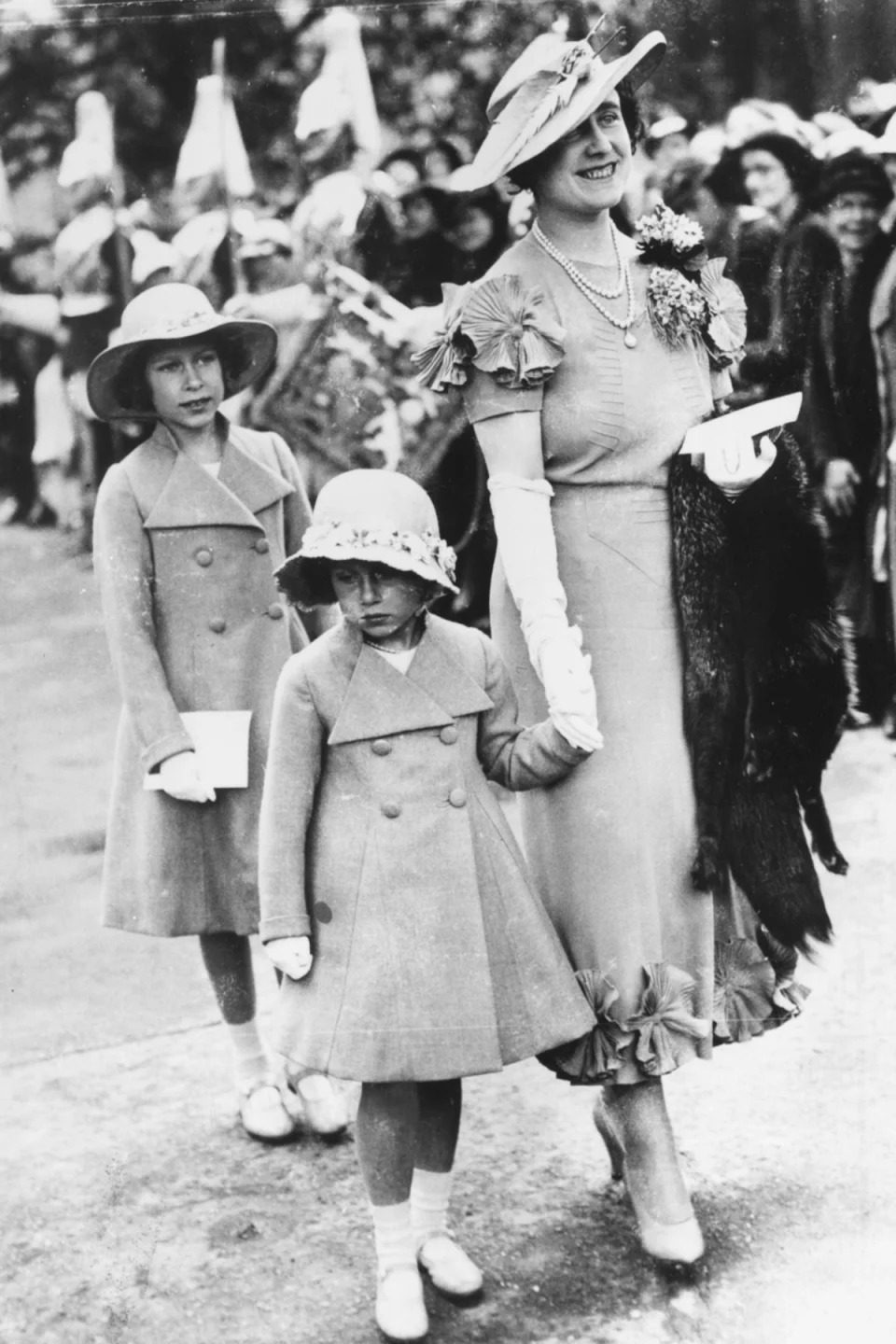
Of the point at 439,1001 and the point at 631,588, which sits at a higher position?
the point at 631,588

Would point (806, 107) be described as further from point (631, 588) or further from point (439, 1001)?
point (439, 1001)

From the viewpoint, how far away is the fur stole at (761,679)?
3.12m

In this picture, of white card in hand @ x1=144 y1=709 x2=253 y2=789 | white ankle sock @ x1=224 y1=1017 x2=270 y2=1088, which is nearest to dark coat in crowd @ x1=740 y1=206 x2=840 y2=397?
white card in hand @ x1=144 y1=709 x2=253 y2=789

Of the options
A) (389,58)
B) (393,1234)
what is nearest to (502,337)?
(393,1234)

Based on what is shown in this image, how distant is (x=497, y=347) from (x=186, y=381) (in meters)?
1.01

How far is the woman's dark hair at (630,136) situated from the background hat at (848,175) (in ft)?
9.51

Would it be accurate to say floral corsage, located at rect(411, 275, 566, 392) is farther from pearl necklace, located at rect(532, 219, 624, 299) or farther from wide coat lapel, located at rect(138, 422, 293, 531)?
wide coat lapel, located at rect(138, 422, 293, 531)

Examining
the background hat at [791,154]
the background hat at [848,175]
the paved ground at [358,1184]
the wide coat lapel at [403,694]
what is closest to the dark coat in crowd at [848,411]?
the background hat at [848,175]

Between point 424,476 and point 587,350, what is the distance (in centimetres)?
266

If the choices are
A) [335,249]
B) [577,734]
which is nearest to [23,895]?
[335,249]

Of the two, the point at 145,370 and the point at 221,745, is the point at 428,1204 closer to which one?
the point at 221,745

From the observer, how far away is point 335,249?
535 cm

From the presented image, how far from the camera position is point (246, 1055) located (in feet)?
13.1

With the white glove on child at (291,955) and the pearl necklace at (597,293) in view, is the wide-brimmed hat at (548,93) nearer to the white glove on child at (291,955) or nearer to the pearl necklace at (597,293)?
the pearl necklace at (597,293)
